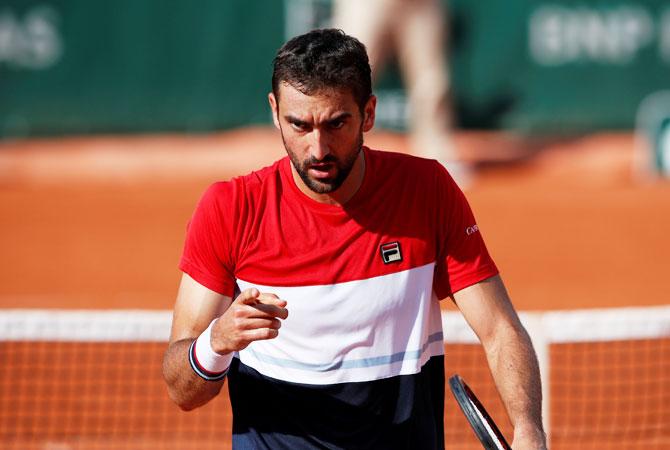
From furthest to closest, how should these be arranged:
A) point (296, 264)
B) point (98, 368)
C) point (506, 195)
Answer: point (506, 195) → point (98, 368) → point (296, 264)

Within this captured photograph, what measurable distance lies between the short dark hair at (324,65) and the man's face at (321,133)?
0.02 m

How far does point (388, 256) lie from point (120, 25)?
13.4m

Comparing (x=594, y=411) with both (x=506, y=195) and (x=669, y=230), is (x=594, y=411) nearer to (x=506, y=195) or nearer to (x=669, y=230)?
(x=669, y=230)

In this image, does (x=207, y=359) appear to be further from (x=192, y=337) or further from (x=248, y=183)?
(x=248, y=183)

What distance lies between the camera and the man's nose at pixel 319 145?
10.1 ft

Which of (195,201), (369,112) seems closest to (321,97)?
(369,112)

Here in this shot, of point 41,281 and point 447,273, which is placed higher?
point 447,273

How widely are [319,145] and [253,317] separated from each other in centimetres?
51

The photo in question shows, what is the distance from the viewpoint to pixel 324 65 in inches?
120

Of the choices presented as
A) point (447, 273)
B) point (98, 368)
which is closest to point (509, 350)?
point (447, 273)

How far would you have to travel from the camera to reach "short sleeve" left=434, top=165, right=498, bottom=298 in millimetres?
3271

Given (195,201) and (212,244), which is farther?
(195,201)

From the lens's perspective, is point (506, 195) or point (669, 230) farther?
point (506, 195)

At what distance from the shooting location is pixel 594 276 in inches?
423
